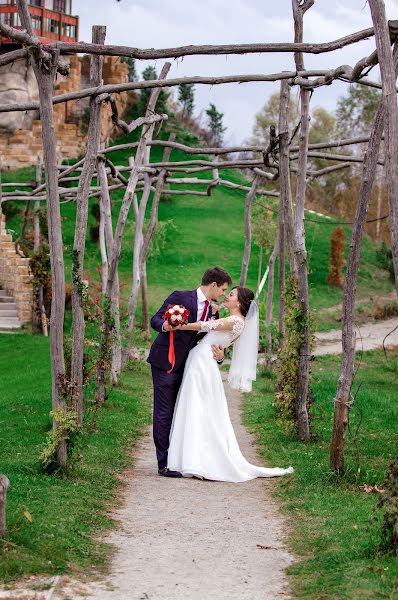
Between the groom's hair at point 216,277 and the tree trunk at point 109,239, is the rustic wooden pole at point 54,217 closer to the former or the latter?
the groom's hair at point 216,277

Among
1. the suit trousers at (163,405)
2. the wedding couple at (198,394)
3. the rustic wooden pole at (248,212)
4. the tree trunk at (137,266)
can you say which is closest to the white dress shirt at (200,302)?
the wedding couple at (198,394)

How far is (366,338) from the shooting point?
2714cm

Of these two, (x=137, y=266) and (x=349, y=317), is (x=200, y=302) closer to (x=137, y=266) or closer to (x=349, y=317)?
(x=349, y=317)

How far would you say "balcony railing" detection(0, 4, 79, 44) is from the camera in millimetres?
44812

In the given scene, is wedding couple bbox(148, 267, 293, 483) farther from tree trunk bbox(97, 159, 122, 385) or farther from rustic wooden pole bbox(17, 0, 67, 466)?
tree trunk bbox(97, 159, 122, 385)

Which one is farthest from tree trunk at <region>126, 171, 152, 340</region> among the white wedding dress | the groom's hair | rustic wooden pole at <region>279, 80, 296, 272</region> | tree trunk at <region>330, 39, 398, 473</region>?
tree trunk at <region>330, 39, 398, 473</region>

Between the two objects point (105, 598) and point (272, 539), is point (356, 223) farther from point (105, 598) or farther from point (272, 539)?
point (105, 598)

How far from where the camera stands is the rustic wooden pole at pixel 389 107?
272 inches

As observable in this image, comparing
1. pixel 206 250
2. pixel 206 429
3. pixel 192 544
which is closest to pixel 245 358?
pixel 206 429

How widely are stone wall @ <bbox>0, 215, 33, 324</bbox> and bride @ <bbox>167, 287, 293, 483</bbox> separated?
18.8 m

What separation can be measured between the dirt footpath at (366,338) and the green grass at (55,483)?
30.6 ft

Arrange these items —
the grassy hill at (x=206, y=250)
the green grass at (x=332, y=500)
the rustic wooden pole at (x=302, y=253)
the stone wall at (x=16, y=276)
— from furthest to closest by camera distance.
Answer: the grassy hill at (x=206, y=250) < the stone wall at (x=16, y=276) < the rustic wooden pole at (x=302, y=253) < the green grass at (x=332, y=500)

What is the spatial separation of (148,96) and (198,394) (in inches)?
1676

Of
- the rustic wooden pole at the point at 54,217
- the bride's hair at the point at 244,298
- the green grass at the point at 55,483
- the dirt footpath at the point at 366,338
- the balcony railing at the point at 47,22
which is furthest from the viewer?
the balcony railing at the point at 47,22
